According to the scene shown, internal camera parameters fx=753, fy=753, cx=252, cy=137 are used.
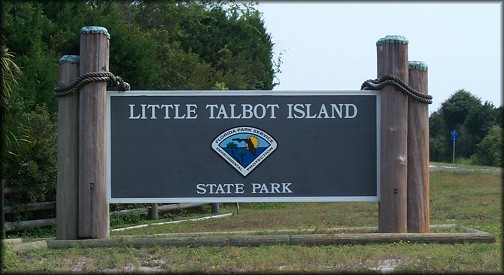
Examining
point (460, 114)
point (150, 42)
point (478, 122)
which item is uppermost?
point (150, 42)

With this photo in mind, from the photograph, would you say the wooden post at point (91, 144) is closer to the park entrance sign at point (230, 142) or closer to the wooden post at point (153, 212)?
the park entrance sign at point (230, 142)

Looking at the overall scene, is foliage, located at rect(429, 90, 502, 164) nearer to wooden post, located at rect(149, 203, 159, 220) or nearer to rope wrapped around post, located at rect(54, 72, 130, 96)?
wooden post, located at rect(149, 203, 159, 220)

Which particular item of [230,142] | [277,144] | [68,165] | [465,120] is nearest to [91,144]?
[68,165]

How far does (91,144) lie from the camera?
34.6 ft

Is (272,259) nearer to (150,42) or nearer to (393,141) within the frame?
(393,141)

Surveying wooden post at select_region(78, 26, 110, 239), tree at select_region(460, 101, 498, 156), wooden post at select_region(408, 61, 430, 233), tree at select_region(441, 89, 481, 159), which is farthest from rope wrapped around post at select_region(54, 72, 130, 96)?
tree at select_region(441, 89, 481, 159)

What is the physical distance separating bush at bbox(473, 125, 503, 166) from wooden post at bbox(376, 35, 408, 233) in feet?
55.0

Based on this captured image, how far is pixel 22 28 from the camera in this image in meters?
21.4

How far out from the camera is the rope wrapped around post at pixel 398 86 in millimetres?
10672

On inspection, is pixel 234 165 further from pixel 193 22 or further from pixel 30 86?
pixel 193 22

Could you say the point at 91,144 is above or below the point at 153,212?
above

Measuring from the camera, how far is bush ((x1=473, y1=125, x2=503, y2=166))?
28644 mm

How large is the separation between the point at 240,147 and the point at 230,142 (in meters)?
0.16

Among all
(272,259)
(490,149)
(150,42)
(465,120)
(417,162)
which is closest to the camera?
(272,259)
